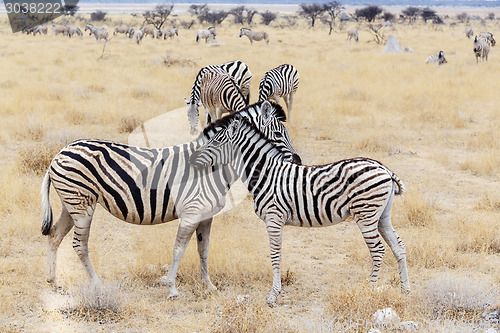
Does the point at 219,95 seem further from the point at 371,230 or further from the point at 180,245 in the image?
the point at 371,230

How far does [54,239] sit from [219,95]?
5.91 metres

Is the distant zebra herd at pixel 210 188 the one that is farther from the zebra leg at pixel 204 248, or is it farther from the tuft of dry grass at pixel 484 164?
the tuft of dry grass at pixel 484 164

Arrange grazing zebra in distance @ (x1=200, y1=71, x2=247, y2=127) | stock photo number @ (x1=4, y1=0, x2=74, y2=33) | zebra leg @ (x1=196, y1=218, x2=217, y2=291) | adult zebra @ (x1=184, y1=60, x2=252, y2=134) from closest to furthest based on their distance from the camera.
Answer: zebra leg @ (x1=196, y1=218, x2=217, y2=291) < grazing zebra in distance @ (x1=200, y1=71, x2=247, y2=127) < adult zebra @ (x1=184, y1=60, x2=252, y2=134) < stock photo number @ (x1=4, y1=0, x2=74, y2=33)

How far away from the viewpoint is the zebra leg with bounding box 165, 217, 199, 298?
16.1ft

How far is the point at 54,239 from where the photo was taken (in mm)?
5250

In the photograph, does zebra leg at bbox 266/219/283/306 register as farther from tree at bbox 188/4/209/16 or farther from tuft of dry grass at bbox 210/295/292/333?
tree at bbox 188/4/209/16

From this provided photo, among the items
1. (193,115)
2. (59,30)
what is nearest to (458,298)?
(193,115)

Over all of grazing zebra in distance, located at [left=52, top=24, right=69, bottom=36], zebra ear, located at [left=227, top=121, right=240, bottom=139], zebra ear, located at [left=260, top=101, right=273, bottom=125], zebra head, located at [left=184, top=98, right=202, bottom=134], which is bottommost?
zebra head, located at [left=184, top=98, right=202, bottom=134]

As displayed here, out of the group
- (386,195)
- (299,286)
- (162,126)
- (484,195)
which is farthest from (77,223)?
(162,126)

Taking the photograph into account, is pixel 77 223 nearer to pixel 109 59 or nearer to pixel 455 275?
pixel 455 275

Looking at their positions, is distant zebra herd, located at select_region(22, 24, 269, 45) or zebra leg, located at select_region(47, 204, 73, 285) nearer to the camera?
zebra leg, located at select_region(47, 204, 73, 285)

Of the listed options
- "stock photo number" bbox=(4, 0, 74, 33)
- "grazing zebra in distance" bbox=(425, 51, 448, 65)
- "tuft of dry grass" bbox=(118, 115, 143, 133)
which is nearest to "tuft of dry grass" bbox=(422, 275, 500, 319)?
"tuft of dry grass" bbox=(118, 115, 143, 133)

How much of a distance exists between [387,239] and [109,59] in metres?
20.6

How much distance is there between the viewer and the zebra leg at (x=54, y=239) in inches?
205
